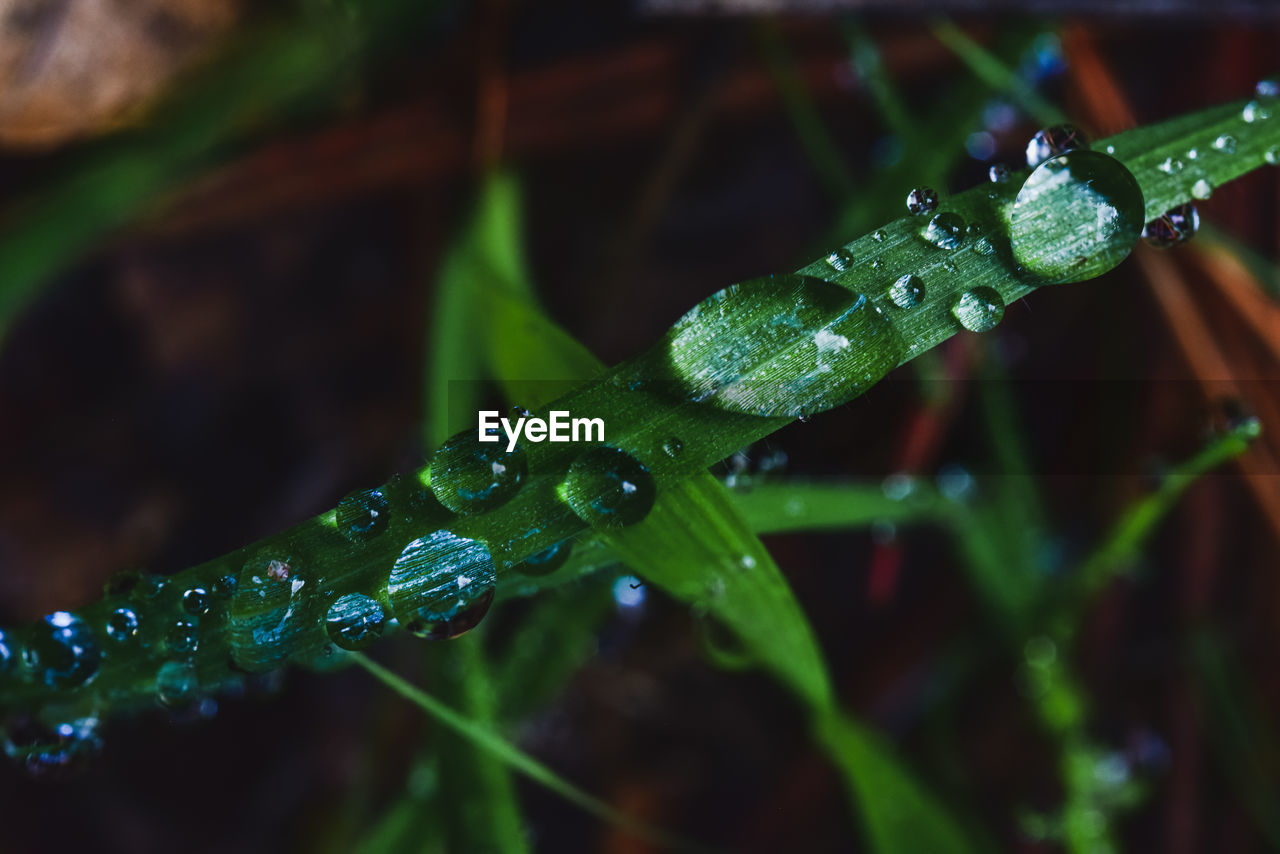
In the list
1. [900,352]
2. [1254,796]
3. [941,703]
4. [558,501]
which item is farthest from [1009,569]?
[558,501]

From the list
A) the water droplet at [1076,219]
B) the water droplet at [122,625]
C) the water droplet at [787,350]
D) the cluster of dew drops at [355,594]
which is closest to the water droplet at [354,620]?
the cluster of dew drops at [355,594]

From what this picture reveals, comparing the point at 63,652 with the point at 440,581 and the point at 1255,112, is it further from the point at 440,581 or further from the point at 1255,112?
the point at 1255,112

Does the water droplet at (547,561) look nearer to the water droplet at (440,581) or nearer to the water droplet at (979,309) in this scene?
the water droplet at (440,581)

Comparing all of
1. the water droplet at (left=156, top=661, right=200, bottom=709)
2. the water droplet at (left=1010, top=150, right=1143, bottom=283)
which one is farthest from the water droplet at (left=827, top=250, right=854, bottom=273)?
the water droplet at (left=156, top=661, right=200, bottom=709)

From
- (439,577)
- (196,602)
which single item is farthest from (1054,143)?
(196,602)

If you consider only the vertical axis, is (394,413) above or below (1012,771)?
above

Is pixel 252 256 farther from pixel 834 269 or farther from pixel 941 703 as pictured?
pixel 941 703
